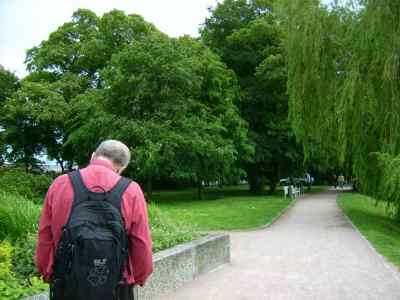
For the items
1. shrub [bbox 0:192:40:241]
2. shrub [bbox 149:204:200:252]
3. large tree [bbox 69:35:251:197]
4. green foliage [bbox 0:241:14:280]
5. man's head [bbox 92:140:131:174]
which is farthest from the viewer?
large tree [bbox 69:35:251:197]

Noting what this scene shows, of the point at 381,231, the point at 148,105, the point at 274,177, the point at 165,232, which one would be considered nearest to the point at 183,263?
the point at 165,232

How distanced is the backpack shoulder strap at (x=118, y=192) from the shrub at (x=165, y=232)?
16.3ft

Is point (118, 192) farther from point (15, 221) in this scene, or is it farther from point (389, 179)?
point (389, 179)

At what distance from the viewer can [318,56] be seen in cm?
1822

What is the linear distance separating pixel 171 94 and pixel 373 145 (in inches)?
523

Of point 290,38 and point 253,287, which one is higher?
point 290,38

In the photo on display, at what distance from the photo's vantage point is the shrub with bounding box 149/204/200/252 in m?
8.88

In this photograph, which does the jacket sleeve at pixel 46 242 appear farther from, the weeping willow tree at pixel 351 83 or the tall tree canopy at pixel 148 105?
the tall tree canopy at pixel 148 105

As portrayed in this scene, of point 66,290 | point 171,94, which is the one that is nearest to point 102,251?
point 66,290

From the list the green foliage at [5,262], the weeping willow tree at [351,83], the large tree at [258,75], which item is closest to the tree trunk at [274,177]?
the large tree at [258,75]

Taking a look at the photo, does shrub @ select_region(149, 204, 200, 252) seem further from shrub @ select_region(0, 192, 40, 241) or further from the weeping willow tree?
the weeping willow tree

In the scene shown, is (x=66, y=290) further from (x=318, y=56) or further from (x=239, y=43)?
(x=239, y=43)

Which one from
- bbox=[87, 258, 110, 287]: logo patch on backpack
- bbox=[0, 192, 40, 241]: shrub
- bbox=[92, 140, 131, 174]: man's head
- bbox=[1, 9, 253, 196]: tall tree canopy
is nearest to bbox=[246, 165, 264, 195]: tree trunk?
bbox=[1, 9, 253, 196]: tall tree canopy

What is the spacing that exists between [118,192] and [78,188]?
10.0 inches
